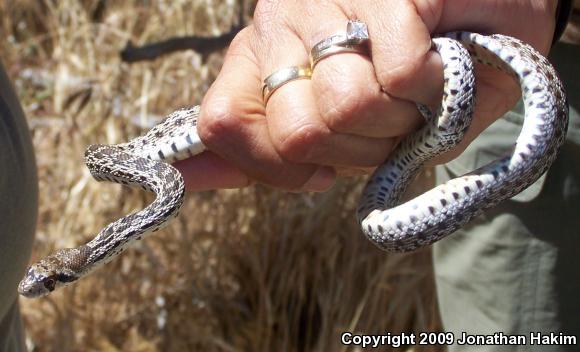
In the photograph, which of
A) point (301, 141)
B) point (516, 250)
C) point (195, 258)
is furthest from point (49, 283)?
point (195, 258)

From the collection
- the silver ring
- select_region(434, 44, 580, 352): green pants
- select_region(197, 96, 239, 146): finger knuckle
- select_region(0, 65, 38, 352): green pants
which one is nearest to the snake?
the silver ring

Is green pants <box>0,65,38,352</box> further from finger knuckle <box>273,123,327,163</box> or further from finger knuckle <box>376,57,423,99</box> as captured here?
finger knuckle <box>376,57,423,99</box>

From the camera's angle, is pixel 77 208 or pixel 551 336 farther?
pixel 77 208

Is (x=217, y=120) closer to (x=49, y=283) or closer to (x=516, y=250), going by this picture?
(x=49, y=283)

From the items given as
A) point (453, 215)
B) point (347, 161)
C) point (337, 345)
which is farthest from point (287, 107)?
point (337, 345)

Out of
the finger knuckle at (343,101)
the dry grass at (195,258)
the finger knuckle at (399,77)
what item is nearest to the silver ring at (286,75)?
the finger knuckle at (343,101)

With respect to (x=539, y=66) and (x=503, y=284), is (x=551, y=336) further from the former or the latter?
(x=539, y=66)
